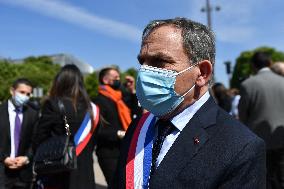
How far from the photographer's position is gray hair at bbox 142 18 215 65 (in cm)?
194

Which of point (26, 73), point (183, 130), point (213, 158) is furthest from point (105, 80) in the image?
point (26, 73)

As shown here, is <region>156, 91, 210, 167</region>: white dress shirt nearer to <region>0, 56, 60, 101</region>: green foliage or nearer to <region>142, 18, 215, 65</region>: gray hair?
<region>142, 18, 215, 65</region>: gray hair

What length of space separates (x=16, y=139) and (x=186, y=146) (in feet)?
10.0

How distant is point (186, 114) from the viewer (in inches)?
78.4

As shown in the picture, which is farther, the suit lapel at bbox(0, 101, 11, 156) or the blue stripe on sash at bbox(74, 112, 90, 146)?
the suit lapel at bbox(0, 101, 11, 156)

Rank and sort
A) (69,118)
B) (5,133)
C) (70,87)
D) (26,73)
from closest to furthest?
(69,118), (70,87), (5,133), (26,73)

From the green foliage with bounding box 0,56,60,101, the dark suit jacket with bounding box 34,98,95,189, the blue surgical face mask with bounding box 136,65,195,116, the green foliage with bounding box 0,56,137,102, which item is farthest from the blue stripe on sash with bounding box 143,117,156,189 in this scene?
the green foliage with bounding box 0,56,137,102

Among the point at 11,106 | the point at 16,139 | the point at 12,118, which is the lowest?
the point at 16,139

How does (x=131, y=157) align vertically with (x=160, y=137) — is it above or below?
below

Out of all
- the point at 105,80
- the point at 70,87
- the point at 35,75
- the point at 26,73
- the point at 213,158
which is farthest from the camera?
the point at 35,75

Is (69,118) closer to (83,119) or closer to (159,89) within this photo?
(83,119)

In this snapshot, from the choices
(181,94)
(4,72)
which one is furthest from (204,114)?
(4,72)

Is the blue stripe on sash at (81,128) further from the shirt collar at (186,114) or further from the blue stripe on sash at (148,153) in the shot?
the shirt collar at (186,114)

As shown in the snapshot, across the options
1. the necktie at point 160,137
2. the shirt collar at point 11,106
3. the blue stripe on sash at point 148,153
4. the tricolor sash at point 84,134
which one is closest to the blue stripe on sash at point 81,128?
the tricolor sash at point 84,134
